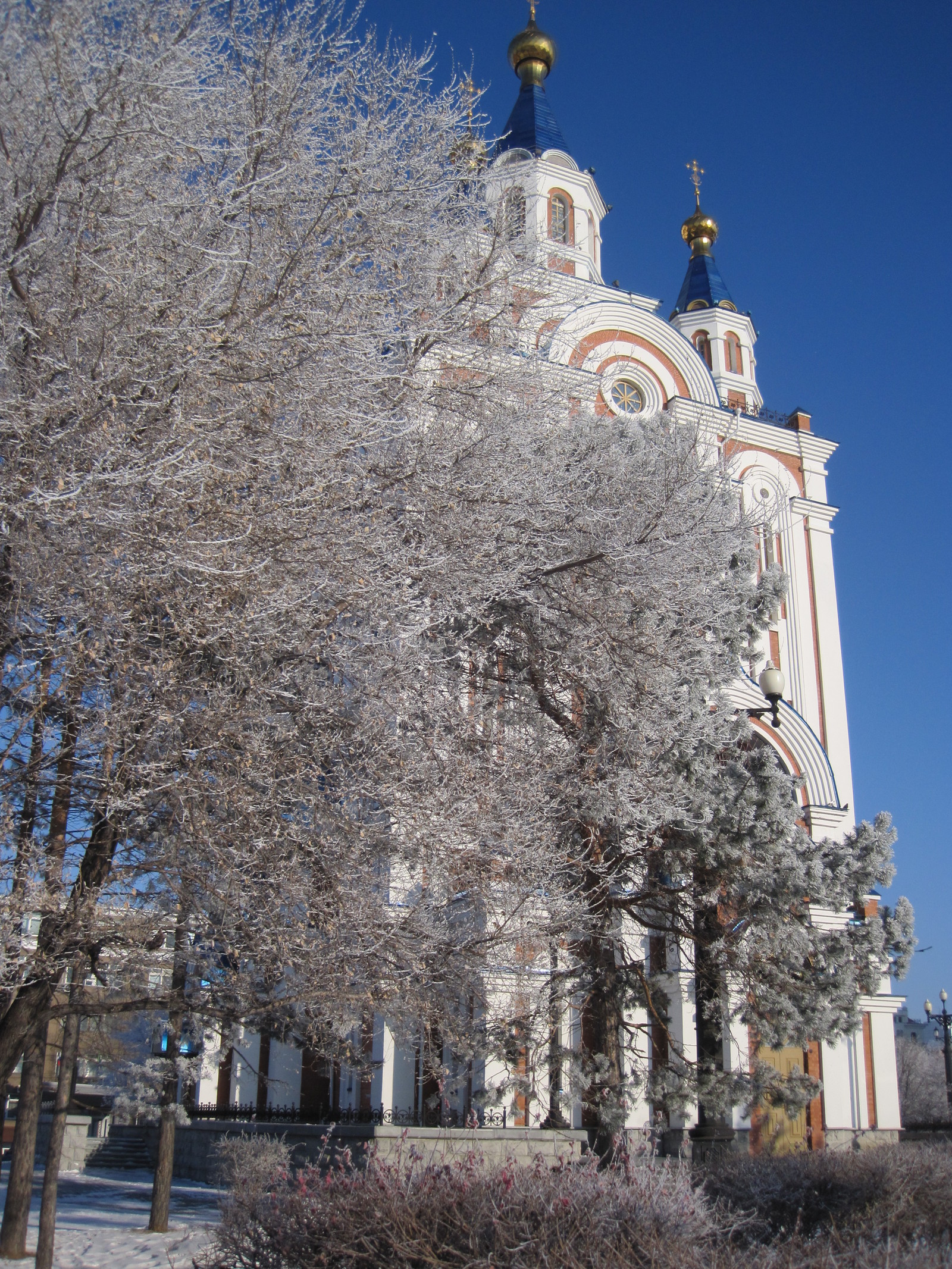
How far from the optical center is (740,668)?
11000 mm

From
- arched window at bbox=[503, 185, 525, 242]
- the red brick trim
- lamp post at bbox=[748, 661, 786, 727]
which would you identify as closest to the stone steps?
lamp post at bbox=[748, 661, 786, 727]

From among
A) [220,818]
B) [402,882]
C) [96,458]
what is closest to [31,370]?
[96,458]

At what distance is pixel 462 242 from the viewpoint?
6.88 meters

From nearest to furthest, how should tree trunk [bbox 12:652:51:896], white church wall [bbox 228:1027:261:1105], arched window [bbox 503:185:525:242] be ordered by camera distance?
tree trunk [bbox 12:652:51:896]
arched window [bbox 503:185:525:242]
white church wall [bbox 228:1027:261:1105]

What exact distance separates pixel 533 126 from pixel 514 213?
15.9 m

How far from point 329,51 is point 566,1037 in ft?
38.1

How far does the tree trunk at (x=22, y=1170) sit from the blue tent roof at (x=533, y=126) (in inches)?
710

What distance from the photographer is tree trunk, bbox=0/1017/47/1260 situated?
26.7 feet

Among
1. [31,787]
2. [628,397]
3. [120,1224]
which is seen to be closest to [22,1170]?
[120,1224]

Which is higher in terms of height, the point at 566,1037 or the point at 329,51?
the point at 329,51

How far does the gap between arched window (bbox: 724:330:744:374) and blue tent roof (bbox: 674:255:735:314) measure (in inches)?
35.3

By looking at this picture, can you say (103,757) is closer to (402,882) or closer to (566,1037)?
(402,882)

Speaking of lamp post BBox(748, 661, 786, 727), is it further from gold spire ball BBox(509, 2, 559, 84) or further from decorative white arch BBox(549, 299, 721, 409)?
gold spire ball BBox(509, 2, 559, 84)

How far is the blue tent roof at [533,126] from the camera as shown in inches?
832
